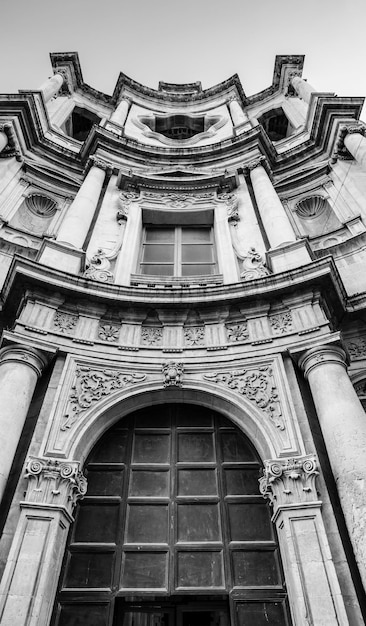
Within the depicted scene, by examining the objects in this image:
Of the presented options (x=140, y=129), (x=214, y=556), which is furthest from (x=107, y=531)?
(x=140, y=129)

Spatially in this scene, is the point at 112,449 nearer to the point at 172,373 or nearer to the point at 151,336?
the point at 172,373

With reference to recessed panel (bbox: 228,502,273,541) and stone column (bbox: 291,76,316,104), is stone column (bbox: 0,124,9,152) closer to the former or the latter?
recessed panel (bbox: 228,502,273,541)

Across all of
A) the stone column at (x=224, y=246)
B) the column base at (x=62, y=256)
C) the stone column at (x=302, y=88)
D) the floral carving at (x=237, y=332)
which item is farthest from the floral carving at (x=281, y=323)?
the stone column at (x=302, y=88)

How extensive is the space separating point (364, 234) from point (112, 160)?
27.8 feet

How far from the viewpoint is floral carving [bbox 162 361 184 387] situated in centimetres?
746

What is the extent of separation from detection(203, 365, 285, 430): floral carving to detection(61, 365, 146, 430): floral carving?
4.82ft

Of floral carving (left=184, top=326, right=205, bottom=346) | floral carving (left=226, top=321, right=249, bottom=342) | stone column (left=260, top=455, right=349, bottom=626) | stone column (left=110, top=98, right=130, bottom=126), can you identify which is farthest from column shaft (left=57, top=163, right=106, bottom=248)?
stone column (left=110, top=98, right=130, bottom=126)

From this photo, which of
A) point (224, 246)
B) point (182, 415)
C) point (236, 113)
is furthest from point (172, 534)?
point (236, 113)

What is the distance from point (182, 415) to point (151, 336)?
1642 mm

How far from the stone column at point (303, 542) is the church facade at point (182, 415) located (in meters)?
0.02

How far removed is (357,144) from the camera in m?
12.9

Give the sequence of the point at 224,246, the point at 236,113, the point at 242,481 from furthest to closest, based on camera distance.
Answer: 1. the point at 236,113
2. the point at 224,246
3. the point at 242,481

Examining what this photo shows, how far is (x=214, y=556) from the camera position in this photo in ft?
19.9

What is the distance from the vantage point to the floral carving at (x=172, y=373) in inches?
294
